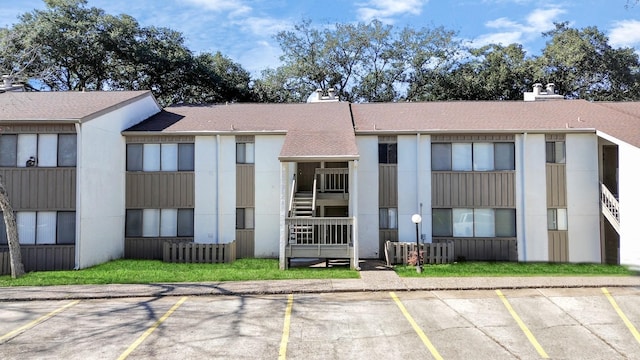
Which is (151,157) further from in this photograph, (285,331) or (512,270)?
(512,270)

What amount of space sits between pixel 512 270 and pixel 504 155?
518 centimetres

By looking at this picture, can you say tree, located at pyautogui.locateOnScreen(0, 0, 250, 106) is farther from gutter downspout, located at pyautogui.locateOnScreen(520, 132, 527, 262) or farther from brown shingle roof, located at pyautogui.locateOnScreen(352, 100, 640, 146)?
gutter downspout, located at pyautogui.locateOnScreen(520, 132, 527, 262)

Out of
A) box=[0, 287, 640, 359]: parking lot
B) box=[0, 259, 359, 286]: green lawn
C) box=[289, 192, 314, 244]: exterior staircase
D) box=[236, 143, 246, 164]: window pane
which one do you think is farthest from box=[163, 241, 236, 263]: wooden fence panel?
box=[0, 287, 640, 359]: parking lot

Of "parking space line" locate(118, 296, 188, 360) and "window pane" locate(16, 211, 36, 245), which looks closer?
"parking space line" locate(118, 296, 188, 360)

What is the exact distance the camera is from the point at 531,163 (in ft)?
57.8

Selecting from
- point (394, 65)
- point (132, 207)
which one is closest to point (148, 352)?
point (132, 207)

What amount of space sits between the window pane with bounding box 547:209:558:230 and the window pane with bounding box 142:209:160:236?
15511 mm

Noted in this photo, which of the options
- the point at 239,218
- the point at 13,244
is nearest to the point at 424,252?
the point at 239,218

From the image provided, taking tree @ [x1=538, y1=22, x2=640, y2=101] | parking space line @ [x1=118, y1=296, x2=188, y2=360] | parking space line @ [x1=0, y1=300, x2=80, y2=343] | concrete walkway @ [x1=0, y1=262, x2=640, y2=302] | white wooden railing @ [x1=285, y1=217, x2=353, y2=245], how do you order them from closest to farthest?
parking space line @ [x1=118, y1=296, x2=188, y2=360] → parking space line @ [x1=0, y1=300, x2=80, y2=343] → concrete walkway @ [x1=0, y1=262, x2=640, y2=302] → white wooden railing @ [x1=285, y1=217, x2=353, y2=245] → tree @ [x1=538, y1=22, x2=640, y2=101]

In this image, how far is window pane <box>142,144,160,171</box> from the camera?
60.4 ft

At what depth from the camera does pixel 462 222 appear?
17812mm

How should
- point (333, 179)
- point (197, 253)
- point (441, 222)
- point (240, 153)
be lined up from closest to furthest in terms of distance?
1. point (197, 253)
2. point (441, 222)
3. point (240, 153)
4. point (333, 179)

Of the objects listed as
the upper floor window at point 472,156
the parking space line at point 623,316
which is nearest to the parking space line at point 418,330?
the parking space line at point 623,316

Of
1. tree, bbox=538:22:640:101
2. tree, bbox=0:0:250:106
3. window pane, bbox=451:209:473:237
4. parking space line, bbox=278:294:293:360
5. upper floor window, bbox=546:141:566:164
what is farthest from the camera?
tree, bbox=538:22:640:101
